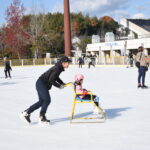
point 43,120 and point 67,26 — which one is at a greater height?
point 67,26

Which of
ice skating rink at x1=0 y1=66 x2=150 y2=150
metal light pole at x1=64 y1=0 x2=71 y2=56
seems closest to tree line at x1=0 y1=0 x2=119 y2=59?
metal light pole at x1=64 y1=0 x2=71 y2=56

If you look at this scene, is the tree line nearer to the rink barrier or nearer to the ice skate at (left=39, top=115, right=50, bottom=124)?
the rink barrier

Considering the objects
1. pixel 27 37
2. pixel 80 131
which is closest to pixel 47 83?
pixel 80 131

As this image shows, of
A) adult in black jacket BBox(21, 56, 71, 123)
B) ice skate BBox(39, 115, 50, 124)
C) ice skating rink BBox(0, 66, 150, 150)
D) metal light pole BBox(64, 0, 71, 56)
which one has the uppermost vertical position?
metal light pole BBox(64, 0, 71, 56)

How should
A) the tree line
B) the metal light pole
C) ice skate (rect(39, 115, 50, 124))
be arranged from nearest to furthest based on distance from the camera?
ice skate (rect(39, 115, 50, 124))
the metal light pole
the tree line

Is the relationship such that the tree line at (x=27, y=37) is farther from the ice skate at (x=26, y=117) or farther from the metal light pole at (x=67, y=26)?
the ice skate at (x=26, y=117)

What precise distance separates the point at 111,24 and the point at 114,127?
64.3 metres

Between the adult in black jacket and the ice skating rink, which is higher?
the adult in black jacket

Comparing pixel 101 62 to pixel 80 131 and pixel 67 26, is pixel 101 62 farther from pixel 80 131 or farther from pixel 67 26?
pixel 80 131

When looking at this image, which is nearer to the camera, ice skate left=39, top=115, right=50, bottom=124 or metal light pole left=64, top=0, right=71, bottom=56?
ice skate left=39, top=115, right=50, bottom=124

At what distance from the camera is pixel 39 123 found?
5770mm

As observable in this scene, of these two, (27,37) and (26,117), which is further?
(27,37)

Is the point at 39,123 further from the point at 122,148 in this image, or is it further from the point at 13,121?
the point at 122,148

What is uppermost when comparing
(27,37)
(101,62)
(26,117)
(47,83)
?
(27,37)
